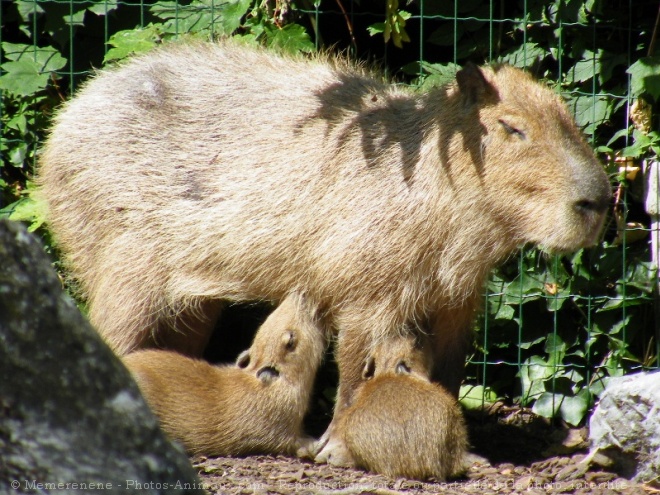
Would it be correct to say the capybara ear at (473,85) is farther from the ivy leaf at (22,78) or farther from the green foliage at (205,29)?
the ivy leaf at (22,78)

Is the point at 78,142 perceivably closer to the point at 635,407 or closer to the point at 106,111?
the point at 106,111

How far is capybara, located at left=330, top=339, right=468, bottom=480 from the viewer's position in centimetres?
427

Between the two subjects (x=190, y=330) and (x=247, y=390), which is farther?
(x=190, y=330)

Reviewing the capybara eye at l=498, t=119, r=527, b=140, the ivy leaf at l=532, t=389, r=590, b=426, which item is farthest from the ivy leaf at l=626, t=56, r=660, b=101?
the ivy leaf at l=532, t=389, r=590, b=426

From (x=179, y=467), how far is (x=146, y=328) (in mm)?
3069

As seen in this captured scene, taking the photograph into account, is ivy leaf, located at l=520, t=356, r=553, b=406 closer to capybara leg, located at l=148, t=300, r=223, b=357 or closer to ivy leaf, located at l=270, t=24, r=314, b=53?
capybara leg, located at l=148, t=300, r=223, b=357

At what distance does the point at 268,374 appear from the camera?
473 centimetres

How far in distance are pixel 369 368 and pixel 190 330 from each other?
118 cm

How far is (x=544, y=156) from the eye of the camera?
448 cm

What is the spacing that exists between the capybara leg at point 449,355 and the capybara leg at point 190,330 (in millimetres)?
1244

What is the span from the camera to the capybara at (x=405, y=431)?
427 cm

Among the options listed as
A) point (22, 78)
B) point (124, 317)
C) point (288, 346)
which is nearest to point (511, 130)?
point (288, 346)

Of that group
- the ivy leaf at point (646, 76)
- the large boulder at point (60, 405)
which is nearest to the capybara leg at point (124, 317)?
Answer: the ivy leaf at point (646, 76)

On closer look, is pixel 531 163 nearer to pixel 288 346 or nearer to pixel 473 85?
pixel 473 85
